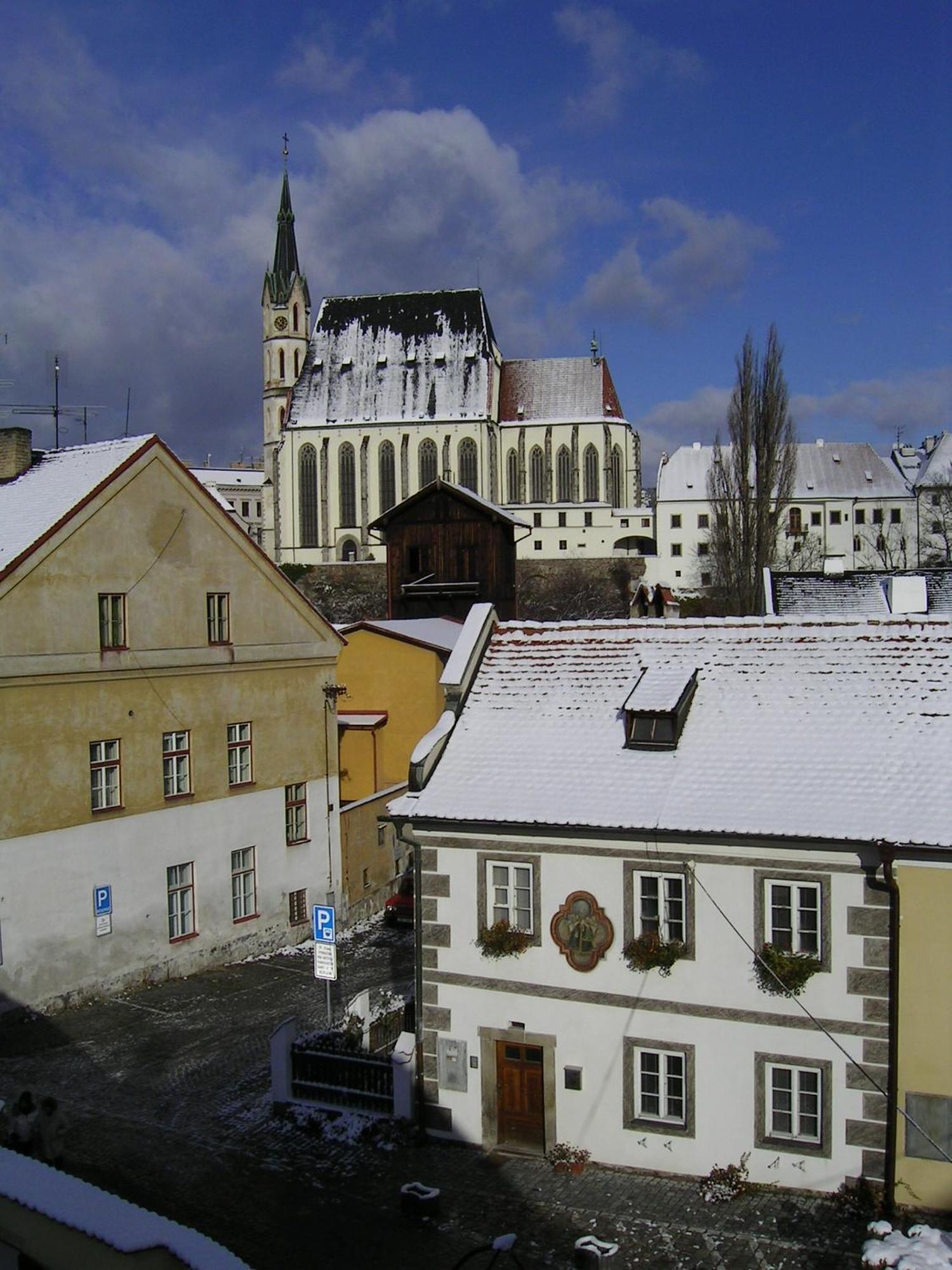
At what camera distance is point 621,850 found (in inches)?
608

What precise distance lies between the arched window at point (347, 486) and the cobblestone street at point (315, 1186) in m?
79.0

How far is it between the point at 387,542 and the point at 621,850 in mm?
38941

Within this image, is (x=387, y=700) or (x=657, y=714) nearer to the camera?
(x=657, y=714)

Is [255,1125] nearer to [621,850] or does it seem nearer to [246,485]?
[621,850]

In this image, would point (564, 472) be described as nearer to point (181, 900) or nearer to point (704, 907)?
point (181, 900)

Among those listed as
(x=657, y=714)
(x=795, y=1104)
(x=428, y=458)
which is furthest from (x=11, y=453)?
(x=428, y=458)

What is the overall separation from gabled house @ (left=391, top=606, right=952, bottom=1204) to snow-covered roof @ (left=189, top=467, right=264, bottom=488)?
13714cm

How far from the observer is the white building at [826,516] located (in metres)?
89.4

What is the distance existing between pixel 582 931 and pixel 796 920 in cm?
276

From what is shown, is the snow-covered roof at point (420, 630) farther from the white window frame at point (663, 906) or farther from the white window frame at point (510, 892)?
the white window frame at point (663, 906)

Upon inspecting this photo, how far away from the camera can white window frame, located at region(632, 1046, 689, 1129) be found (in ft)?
49.4

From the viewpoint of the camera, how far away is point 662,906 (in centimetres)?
1530

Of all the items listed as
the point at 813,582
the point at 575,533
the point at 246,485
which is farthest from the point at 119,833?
the point at 246,485

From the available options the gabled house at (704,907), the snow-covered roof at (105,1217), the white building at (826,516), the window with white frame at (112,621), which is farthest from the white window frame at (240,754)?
the white building at (826,516)
